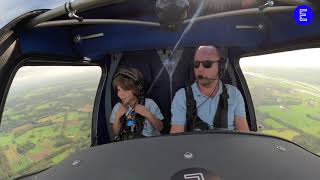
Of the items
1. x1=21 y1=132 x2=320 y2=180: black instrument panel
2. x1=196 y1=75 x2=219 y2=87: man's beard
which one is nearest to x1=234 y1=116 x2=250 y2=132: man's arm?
x1=196 y1=75 x2=219 y2=87: man's beard

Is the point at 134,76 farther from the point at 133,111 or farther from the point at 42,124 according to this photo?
the point at 42,124

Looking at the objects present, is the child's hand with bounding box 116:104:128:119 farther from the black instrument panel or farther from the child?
the black instrument panel

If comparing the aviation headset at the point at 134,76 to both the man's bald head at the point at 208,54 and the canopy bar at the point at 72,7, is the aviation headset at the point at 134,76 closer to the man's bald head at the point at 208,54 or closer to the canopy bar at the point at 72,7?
the man's bald head at the point at 208,54

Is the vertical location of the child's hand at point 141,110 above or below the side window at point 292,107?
above

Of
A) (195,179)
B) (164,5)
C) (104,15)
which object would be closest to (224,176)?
(195,179)

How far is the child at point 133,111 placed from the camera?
3119 millimetres

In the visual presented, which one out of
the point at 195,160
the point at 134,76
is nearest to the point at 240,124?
the point at 134,76

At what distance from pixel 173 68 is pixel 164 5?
1688 millimetres

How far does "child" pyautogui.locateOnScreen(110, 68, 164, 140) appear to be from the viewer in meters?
3.12

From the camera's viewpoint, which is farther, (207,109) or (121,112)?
(121,112)

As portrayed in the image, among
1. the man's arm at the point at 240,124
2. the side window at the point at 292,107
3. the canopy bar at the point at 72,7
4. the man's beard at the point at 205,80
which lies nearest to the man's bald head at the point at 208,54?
the man's beard at the point at 205,80

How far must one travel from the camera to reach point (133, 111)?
3.25 metres

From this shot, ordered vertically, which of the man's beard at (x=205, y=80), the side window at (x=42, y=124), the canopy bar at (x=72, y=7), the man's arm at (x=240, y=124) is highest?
the canopy bar at (x=72, y=7)

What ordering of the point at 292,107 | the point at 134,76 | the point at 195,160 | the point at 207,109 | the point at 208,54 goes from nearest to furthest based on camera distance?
the point at 195,160, the point at 208,54, the point at 207,109, the point at 134,76, the point at 292,107
